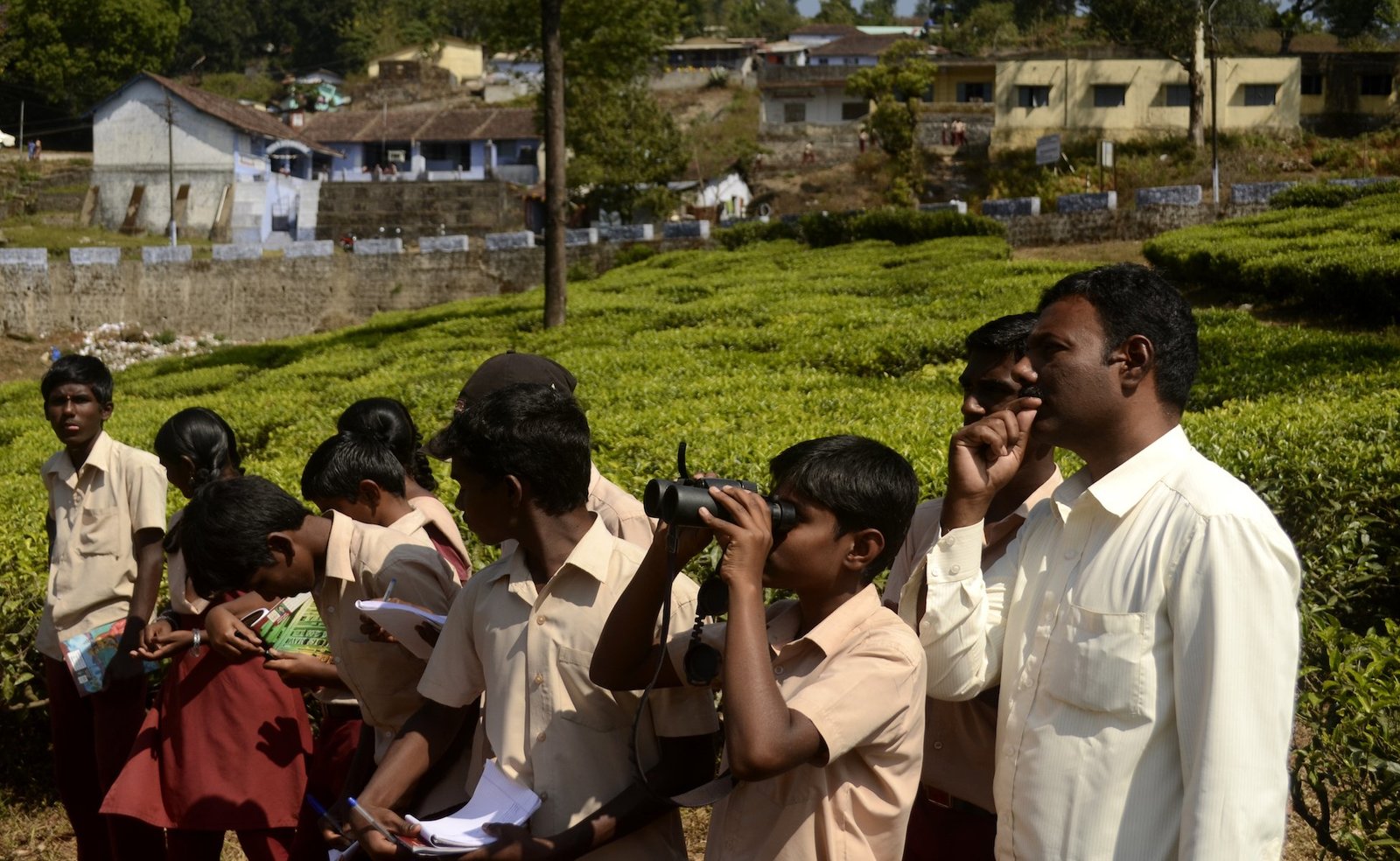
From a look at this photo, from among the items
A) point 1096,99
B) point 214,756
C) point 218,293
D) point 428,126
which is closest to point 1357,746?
point 214,756

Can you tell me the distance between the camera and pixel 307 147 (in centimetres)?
4241

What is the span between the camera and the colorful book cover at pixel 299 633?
12.7ft

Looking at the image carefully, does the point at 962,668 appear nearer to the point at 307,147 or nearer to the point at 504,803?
the point at 504,803

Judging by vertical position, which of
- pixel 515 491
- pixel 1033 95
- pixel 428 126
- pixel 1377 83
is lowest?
A: pixel 515 491

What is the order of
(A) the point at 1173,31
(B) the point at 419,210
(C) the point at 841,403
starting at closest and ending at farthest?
(C) the point at 841,403
(A) the point at 1173,31
(B) the point at 419,210

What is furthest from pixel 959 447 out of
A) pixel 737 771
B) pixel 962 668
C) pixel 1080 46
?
pixel 1080 46

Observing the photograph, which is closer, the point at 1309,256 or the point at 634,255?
the point at 1309,256

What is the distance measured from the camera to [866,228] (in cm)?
2258

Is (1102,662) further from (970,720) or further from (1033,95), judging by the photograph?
(1033,95)

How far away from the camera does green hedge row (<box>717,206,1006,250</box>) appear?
2128cm

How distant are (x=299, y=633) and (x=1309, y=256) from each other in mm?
11996

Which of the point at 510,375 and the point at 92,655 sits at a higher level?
the point at 510,375

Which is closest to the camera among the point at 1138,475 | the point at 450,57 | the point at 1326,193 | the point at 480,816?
the point at 1138,475

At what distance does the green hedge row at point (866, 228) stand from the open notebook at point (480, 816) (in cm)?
1903
